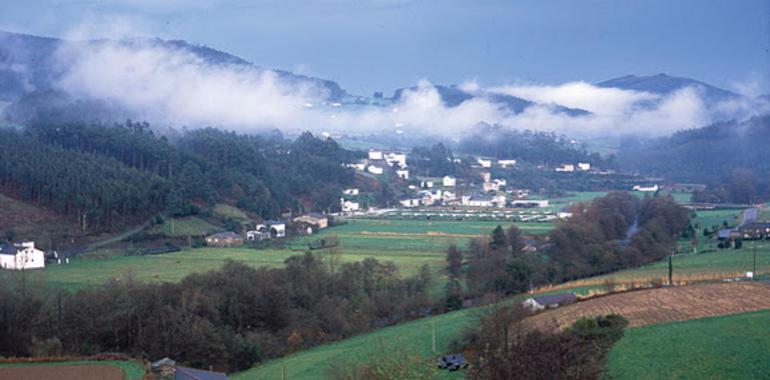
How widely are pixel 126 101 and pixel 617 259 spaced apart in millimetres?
72423

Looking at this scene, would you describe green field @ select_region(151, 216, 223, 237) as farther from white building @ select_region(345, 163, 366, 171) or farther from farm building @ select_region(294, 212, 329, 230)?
white building @ select_region(345, 163, 366, 171)

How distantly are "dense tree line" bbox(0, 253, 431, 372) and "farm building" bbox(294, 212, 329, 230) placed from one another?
15969 millimetres

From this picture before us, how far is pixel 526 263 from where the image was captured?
85.1 feet

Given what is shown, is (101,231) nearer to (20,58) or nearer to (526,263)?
(526,263)

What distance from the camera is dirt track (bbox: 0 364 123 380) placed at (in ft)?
45.5

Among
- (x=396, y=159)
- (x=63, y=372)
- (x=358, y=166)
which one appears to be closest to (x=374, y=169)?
(x=358, y=166)

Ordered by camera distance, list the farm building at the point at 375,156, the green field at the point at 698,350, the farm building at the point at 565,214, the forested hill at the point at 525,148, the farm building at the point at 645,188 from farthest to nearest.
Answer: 1. the forested hill at the point at 525,148
2. the farm building at the point at 375,156
3. the farm building at the point at 645,188
4. the farm building at the point at 565,214
5. the green field at the point at 698,350

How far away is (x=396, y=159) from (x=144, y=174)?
3285 centimetres

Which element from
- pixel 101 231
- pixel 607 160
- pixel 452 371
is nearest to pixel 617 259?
pixel 452 371

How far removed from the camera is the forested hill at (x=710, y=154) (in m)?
70.8

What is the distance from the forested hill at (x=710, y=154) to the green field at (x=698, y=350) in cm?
4859

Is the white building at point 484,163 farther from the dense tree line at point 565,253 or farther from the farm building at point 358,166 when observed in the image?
the dense tree line at point 565,253

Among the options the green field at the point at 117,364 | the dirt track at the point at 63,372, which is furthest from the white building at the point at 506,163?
the dirt track at the point at 63,372

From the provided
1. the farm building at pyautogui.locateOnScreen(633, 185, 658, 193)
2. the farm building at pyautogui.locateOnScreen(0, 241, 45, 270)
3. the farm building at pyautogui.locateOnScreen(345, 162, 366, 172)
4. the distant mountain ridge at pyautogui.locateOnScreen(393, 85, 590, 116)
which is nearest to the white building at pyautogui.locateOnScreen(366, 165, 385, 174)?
the farm building at pyautogui.locateOnScreen(345, 162, 366, 172)
